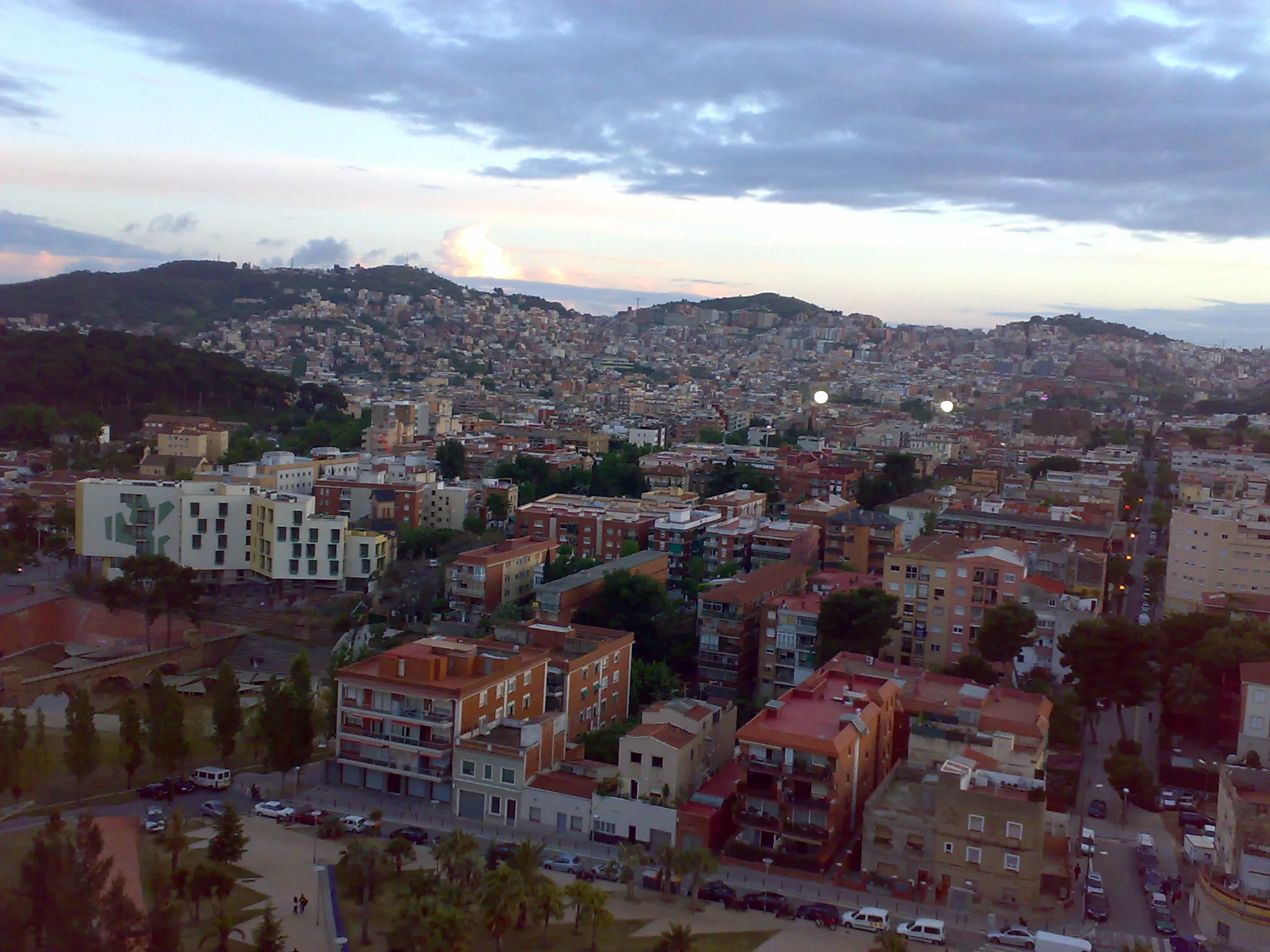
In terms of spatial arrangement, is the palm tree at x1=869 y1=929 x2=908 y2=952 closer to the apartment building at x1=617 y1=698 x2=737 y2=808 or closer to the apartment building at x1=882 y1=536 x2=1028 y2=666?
the apartment building at x1=617 y1=698 x2=737 y2=808

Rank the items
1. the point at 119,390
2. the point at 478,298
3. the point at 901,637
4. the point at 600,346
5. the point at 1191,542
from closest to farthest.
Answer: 1. the point at 901,637
2. the point at 1191,542
3. the point at 119,390
4. the point at 600,346
5. the point at 478,298

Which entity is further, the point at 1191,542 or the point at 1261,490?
the point at 1261,490

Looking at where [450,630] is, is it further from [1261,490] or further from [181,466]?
[1261,490]

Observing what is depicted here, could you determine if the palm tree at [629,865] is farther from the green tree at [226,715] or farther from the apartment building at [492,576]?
the apartment building at [492,576]

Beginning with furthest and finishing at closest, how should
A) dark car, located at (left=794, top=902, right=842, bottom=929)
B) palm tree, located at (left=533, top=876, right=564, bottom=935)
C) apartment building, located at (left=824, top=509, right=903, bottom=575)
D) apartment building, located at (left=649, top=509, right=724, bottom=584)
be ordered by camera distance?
apartment building, located at (left=649, top=509, right=724, bottom=584) < apartment building, located at (left=824, top=509, right=903, bottom=575) < dark car, located at (left=794, top=902, right=842, bottom=929) < palm tree, located at (left=533, top=876, right=564, bottom=935)

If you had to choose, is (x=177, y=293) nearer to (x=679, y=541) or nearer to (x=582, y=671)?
(x=679, y=541)

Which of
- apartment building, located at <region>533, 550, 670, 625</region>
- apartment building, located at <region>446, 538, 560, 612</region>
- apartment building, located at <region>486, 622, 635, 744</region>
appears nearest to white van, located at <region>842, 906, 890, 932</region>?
apartment building, located at <region>486, 622, 635, 744</region>

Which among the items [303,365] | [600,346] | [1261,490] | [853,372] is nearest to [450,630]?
[1261,490]
